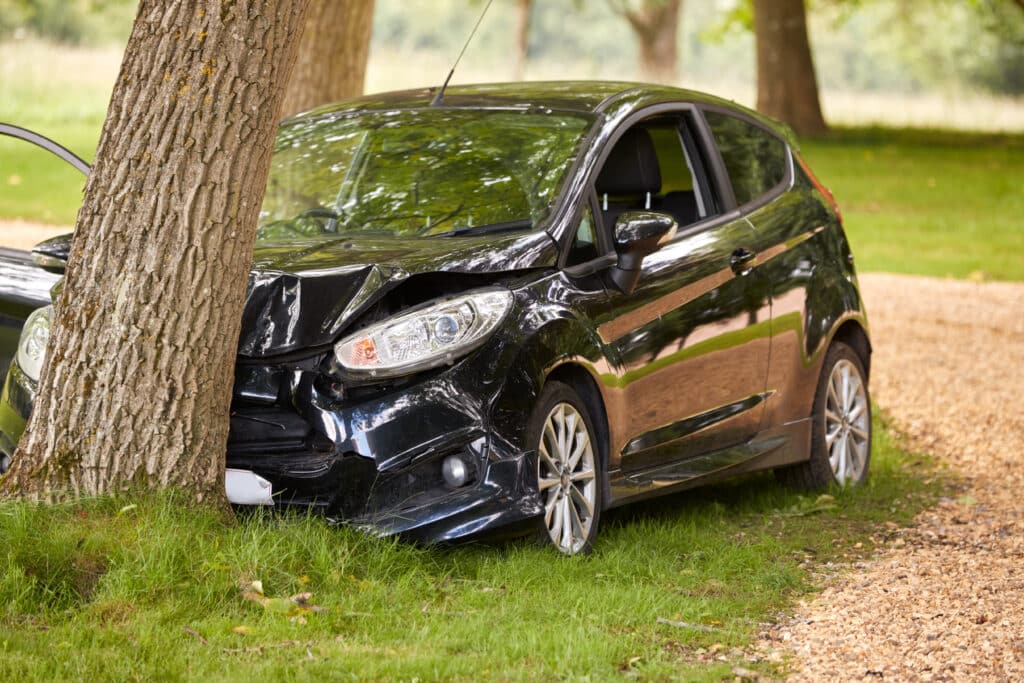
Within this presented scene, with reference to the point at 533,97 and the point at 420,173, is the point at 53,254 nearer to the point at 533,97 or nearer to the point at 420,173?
the point at 420,173

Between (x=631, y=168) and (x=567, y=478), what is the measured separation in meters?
1.64

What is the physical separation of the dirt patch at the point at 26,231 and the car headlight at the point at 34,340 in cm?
438

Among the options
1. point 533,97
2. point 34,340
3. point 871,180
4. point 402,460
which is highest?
point 533,97

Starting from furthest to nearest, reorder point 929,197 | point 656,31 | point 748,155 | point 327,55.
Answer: point 656,31
point 929,197
point 327,55
point 748,155

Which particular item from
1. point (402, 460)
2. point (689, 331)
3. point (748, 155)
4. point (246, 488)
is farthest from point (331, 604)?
point (748, 155)

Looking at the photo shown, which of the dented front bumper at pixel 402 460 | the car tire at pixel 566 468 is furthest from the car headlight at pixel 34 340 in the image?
the car tire at pixel 566 468

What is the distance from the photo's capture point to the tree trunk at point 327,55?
34.5 feet

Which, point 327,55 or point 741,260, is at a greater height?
point 327,55

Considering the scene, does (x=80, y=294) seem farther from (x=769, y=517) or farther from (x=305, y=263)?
(x=769, y=517)

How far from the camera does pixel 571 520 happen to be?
5789 mm

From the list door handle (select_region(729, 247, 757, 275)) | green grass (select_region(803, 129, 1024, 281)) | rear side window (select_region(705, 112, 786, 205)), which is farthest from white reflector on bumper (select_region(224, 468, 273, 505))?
green grass (select_region(803, 129, 1024, 281))

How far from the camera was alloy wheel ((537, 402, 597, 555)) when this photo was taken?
5.62m

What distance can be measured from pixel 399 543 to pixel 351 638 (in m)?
0.65

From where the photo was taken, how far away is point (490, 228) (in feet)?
19.9
